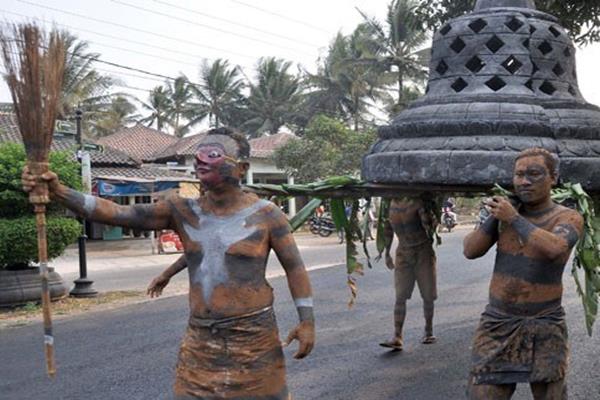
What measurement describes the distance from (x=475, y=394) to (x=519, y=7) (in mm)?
1893

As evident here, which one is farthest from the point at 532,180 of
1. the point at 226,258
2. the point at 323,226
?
the point at 323,226

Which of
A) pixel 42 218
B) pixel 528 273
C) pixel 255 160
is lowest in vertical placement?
pixel 528 273

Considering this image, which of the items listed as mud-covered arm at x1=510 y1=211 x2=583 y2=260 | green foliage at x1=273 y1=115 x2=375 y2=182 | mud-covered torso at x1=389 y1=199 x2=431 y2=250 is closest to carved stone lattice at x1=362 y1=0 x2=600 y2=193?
mud-covered arm at x1=510 y1=211 x2=583 y2=260

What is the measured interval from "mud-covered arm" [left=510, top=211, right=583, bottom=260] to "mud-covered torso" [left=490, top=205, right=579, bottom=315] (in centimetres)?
2

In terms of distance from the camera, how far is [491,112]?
288 centimetres

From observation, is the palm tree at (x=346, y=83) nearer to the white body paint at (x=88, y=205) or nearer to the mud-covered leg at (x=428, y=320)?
the mud-covered leg at (x=428, y=320)

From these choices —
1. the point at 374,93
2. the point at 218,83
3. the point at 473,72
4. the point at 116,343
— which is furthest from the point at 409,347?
the point at 218,83

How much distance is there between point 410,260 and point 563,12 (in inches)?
135

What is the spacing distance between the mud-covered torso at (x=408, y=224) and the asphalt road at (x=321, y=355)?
3.36ft

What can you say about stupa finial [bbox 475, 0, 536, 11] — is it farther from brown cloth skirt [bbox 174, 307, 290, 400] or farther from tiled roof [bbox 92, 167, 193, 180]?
tiled roof [bbox 92, 167, 193, 180]

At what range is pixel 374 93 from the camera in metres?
33.8

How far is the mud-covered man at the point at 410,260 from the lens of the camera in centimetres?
646

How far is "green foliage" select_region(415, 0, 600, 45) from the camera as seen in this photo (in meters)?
7.63

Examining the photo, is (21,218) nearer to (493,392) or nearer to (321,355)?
(321,355)
